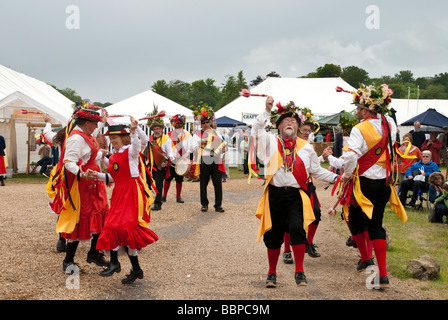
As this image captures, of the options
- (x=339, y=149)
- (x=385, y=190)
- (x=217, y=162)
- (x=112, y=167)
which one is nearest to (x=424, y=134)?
(x=339, y=149)

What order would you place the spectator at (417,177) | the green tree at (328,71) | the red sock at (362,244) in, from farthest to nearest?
1. the green tree at (328,71)
2. the spectator at (417,177)
3. the red sock at (362,244)

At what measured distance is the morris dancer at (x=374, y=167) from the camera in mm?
5012

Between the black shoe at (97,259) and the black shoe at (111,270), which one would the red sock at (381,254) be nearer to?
the black shoe at (111,270)

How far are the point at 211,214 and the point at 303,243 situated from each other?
5.01 m

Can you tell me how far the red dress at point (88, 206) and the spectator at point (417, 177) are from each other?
7.52m

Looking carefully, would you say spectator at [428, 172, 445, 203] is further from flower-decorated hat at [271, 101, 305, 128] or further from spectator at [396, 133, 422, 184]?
flower-decorated hat at [271, 101, 305, 128]

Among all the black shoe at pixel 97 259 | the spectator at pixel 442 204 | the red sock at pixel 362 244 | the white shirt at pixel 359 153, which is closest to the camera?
the white shirt at pixel 359 153

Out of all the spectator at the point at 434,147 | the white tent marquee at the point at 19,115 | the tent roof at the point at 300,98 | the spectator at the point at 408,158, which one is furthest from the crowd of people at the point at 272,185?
the tent roof at the point at 300,98

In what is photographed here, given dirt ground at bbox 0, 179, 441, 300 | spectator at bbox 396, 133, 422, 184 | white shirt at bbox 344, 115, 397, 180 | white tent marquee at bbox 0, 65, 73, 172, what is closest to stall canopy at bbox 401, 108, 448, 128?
spectator at bbox 396, 133, 422, 184

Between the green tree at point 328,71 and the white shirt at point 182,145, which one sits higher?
the green tree at point 328,71

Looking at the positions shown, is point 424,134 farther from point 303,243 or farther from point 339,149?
point 303,243

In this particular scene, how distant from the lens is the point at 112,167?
517 centimetres

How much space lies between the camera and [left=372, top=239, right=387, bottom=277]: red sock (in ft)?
16.2
